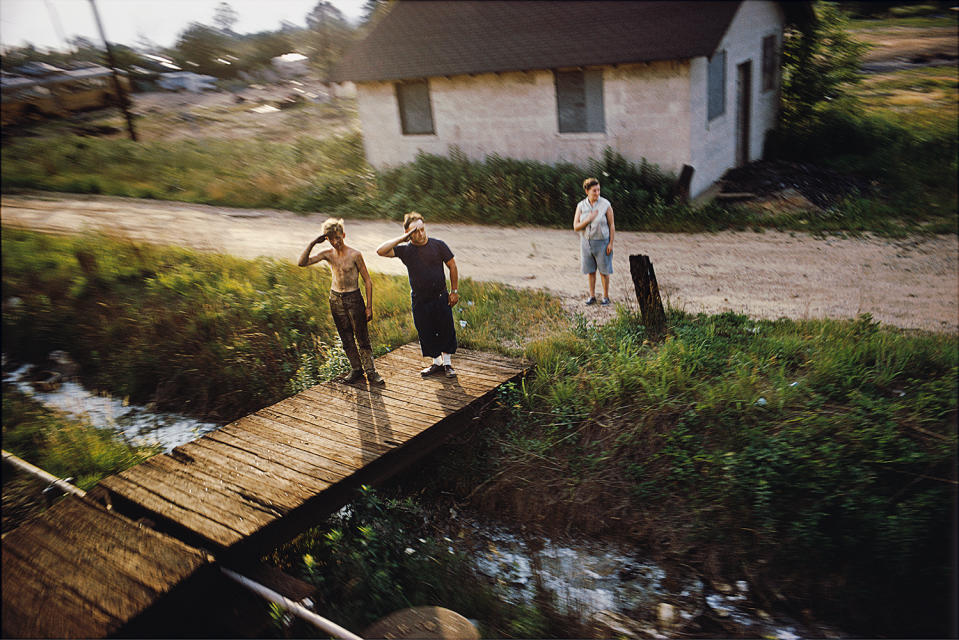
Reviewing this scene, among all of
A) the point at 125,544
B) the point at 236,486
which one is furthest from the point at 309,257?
the point at 125,544

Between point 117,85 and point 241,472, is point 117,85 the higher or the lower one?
the higher one

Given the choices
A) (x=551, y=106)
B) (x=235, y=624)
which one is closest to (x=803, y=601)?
(x=235, y=624)

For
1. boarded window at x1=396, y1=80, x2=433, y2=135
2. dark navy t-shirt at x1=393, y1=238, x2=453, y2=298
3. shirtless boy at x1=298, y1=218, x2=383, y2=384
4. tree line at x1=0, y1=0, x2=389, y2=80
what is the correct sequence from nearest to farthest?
shirtless boy at x1=298, y1=218, x2=383, y2=384
dark navy t-shirt at x1=393, y1=238, x2=453, y2=298
tree line at x1=0, y1=0, x2=389, y2=80
boarded window at x1=396, y1=80, x2=433, y2=135

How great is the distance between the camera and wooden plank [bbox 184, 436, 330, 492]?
5309 mm

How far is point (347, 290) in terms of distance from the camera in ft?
21.2

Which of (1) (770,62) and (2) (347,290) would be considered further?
(1) (770,62)

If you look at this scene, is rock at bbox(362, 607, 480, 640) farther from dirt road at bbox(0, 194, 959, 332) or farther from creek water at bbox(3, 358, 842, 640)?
dirt road at bbox(0, 194, 959, 332)

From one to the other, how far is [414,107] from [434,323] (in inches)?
473

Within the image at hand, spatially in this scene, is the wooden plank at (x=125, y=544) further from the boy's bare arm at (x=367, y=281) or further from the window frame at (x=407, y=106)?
the window frame at (x=407, y=106)

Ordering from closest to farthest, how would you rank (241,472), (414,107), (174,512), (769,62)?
1. (174,512)
2. (241,472)
3. (769,62)
4. (414,107)

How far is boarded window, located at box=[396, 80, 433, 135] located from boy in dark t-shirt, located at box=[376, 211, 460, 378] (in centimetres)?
1134

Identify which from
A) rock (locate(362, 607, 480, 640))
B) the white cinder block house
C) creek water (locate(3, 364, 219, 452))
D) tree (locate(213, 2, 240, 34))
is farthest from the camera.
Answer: the white cinder block house

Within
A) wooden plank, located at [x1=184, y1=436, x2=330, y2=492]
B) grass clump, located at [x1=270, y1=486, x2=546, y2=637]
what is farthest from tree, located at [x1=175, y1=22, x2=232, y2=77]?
grass clump, located at [x1=270, y1=486, x2=546, y2=637]

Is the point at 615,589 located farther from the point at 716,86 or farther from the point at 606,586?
the point at 716,86
